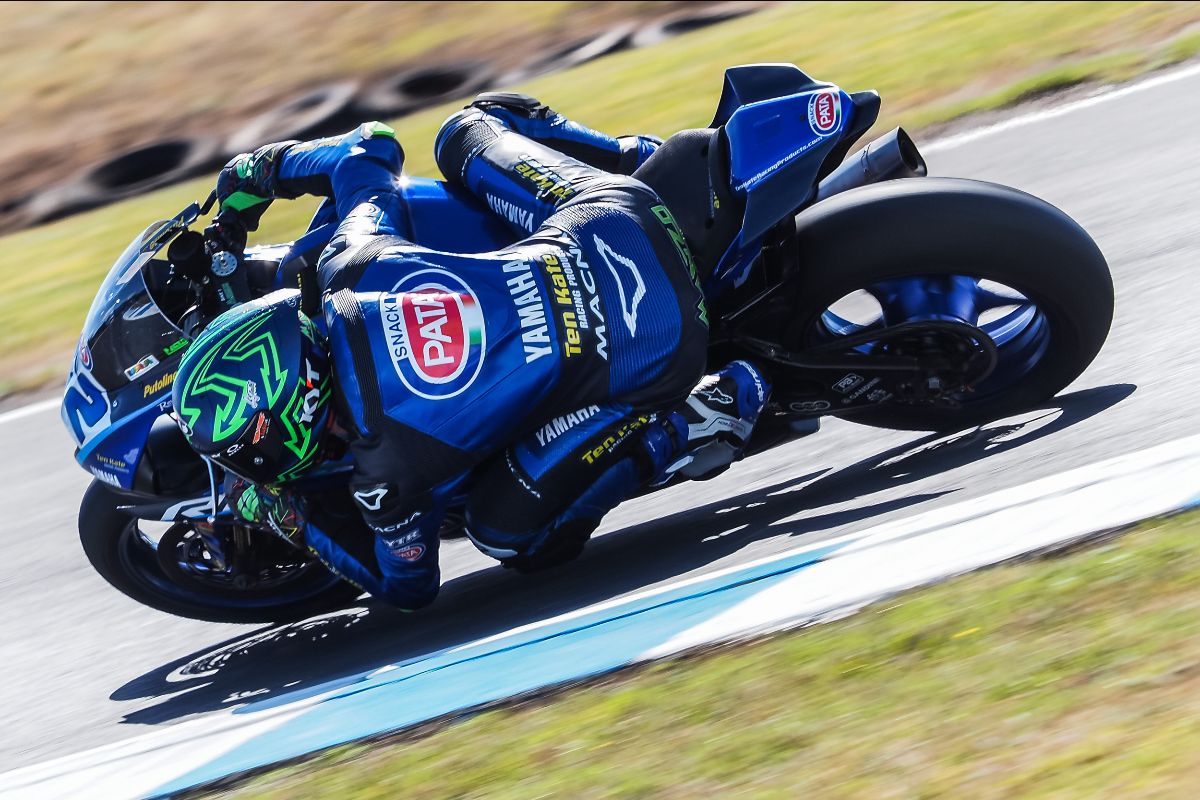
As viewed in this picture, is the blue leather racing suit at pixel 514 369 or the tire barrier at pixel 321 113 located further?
the tire barrier at pixel 321 113

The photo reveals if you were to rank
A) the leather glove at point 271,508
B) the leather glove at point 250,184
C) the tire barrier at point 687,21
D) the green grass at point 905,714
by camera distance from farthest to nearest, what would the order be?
the tire barrier at point 687,21, the leather glove at point 250,184, the leather glove at point 271,508, the green grass at point 905,714

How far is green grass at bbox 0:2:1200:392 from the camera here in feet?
24.8

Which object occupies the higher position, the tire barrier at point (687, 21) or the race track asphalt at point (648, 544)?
the tire barrier at point (687, 21)

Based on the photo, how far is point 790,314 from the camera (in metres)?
3.76

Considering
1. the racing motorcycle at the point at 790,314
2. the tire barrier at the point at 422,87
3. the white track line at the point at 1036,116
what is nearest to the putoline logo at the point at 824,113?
the racing motorcycle at the point at 790,314

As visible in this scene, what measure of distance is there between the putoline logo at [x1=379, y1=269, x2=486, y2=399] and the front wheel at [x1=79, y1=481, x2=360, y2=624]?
3.94 feet

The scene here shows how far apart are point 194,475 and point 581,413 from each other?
1.20 meters

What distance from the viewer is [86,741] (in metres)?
4.01

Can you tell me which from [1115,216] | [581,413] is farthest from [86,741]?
Result: [1115,216]

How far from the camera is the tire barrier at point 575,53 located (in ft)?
33.4

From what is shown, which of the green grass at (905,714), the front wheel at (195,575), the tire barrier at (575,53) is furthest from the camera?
the tire barrier at (575,53)

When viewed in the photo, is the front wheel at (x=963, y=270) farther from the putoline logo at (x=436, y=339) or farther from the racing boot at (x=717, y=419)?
the putoline logo at (x=436, y=339)

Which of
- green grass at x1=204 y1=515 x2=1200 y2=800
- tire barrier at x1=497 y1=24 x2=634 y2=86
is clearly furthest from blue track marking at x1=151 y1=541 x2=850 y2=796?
tire barrier at x1=497 y1=24 x2=634 y2=86

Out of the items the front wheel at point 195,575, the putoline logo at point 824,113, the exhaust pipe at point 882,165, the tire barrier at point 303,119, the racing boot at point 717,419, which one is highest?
the putoline logo at point 824,113
